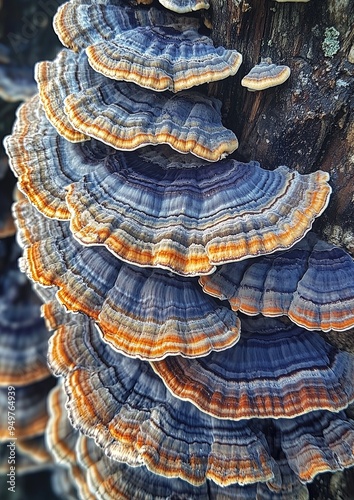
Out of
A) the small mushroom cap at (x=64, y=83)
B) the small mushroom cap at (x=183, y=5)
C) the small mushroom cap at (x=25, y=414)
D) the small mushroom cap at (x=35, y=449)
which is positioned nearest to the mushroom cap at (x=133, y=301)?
the small mushroom cap at (x=64, y=83)

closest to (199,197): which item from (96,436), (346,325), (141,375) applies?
(346,325)

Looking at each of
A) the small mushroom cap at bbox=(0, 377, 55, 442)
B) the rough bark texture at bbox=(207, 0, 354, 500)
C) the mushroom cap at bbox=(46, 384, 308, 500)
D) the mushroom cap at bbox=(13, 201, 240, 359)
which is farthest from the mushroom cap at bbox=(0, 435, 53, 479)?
the rough bark texture at bbox=(207, 0, 354, 500)

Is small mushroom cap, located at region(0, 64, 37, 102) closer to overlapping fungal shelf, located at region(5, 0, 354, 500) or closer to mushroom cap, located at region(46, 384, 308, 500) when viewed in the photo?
overlapping fungal shelf, located at region(5, 0, 354, 500)

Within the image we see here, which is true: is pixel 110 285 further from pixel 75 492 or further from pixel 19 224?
pixel 75 492

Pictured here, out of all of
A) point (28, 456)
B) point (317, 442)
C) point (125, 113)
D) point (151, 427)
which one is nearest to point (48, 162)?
point (125, 113)

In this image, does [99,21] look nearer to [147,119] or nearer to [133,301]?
[147,119]

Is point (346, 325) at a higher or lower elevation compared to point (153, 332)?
higher
